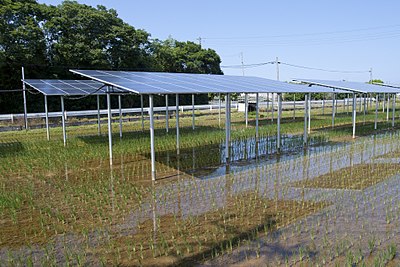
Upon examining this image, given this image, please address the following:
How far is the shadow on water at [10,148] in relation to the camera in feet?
43.5

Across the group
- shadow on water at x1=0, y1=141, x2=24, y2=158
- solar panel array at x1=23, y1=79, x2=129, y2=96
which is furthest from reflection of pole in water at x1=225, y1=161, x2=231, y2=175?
shadow on water at x1=0, y1=141, x2=24, y2=158

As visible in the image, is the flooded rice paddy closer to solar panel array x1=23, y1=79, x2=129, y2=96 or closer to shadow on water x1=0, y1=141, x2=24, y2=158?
shadow on water x1=0, y1=141, x2=24, y2=158

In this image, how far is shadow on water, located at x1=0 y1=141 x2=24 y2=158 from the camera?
1325 centimetres

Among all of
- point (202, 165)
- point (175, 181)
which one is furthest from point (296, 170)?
point (175, 181)

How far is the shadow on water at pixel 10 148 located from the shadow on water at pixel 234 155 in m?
5.11

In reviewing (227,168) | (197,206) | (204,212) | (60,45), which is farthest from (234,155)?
(60,45)

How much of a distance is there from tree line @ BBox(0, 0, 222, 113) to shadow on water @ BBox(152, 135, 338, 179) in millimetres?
19098

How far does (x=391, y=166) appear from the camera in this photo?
35.5 feet

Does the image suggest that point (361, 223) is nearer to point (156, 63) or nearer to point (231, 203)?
point (231, 203)

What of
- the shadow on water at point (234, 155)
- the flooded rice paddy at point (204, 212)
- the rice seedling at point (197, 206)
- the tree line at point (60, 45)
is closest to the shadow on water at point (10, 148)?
the rice seedling at point (197, 206)

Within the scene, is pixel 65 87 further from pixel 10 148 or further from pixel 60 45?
pixel 60 45

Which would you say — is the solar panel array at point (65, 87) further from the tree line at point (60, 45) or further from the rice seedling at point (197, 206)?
the tree line at point (60, 45)

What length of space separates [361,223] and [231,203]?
2524mm

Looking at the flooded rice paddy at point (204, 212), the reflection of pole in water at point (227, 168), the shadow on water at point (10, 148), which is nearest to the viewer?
the flooded rice paddy at point (204, 212)
